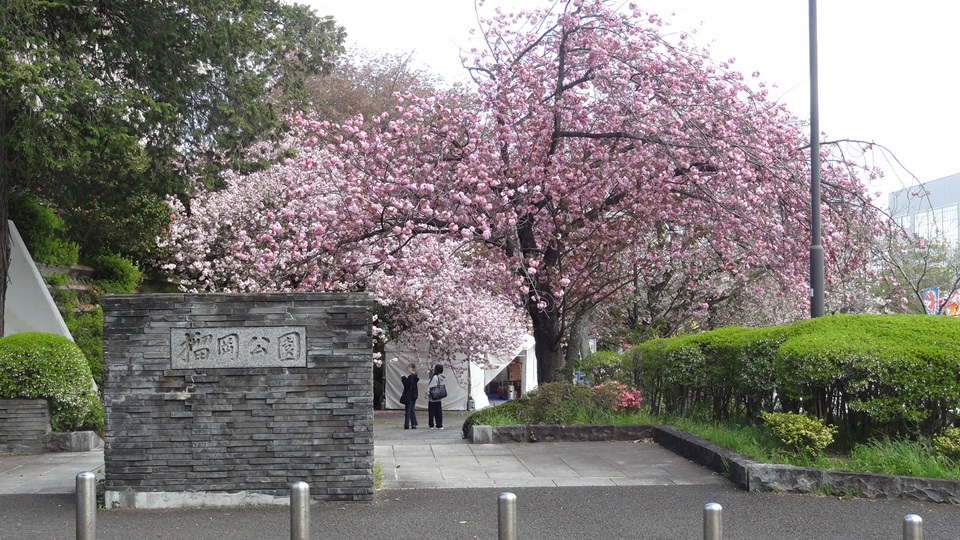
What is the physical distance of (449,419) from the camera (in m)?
27.7

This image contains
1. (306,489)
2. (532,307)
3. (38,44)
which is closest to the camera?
(306,489)

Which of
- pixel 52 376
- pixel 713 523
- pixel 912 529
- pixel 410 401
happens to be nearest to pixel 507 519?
pixel 713 523

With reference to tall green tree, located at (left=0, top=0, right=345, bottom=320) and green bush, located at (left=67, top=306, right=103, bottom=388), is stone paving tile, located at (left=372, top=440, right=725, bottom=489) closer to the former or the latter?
tall green tree, located at (left=0, top=0, right=345, bottom=320)

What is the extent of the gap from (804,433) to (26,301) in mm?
15497

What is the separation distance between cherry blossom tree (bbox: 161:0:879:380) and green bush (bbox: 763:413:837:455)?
4.40 meters

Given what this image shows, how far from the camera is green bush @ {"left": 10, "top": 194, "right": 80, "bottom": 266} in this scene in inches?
795

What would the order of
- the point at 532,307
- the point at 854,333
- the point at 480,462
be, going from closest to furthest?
the point at 854,333 → the point at 480,462 → the point at 532,307

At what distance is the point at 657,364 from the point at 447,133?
4.84 metres

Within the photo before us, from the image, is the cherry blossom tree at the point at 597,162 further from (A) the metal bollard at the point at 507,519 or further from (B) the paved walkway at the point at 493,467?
(A) the metal bollard at the point at 507,519

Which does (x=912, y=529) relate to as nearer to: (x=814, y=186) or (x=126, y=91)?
(x=814, y=186)

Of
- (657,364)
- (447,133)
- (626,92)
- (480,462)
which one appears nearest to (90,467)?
(480,462)

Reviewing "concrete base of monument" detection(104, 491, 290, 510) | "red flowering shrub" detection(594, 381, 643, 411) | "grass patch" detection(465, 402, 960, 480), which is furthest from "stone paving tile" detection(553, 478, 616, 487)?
"red flowering shrub" detection(594, 381, 643, 411)

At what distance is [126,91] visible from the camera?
1504cm

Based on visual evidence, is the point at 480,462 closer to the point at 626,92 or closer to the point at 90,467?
the point at 90,467
